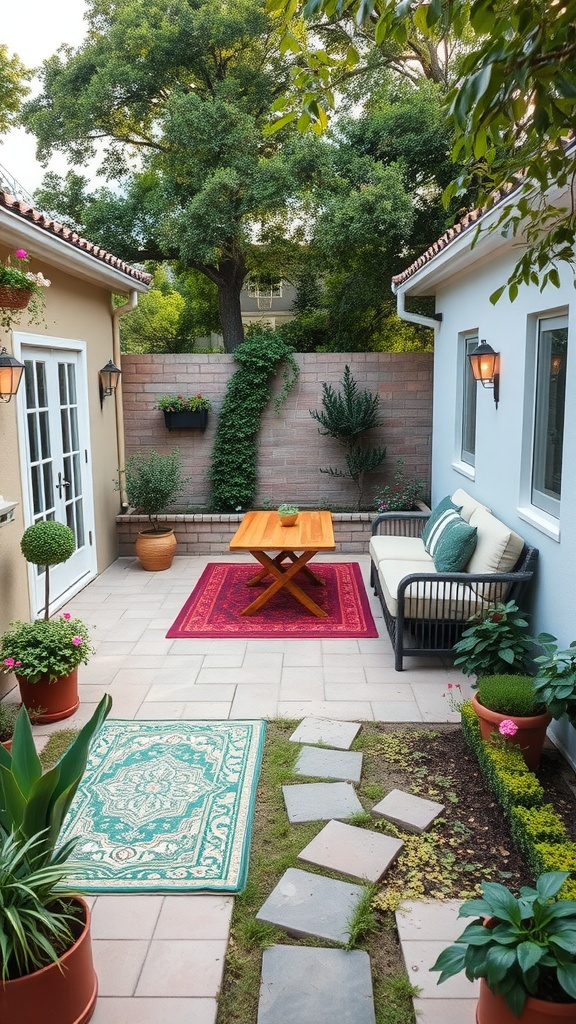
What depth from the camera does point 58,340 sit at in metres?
6.54

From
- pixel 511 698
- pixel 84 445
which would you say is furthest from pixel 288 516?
pixel 511 698

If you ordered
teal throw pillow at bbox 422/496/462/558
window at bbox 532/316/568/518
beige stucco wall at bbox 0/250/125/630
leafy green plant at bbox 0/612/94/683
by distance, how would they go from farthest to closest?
teal throw pillow at bbox 422/496/462/558 < beige stucco wall at bbox 0/250/125/630 < window at bbox 532/316/568/518 < leafy green plant at bbox 0/612/94/683

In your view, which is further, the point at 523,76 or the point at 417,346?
the point at 417,346

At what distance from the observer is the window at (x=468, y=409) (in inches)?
281

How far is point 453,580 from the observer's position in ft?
16.3

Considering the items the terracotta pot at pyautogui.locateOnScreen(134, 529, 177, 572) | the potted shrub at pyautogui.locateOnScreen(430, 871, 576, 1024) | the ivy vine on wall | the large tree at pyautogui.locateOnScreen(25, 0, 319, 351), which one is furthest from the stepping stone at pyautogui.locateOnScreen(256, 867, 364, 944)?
the large tree at pyautogui.locateOnScreen(25, 0, 319, 351)

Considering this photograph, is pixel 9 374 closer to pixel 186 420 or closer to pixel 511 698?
pixel 511 698

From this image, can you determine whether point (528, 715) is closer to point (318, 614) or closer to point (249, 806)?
point (249, 806)

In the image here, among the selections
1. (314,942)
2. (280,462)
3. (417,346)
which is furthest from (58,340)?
(417,346)

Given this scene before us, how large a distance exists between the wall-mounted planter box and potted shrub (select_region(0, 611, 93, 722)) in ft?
16.2

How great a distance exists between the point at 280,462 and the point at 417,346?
21.9 ft

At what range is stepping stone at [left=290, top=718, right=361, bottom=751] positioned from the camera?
4184mm

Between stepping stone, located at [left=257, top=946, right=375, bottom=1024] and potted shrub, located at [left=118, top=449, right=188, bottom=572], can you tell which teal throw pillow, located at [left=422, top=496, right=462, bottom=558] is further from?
stepping stone, located at [left=257, top=946, right=375, bottom=1024]

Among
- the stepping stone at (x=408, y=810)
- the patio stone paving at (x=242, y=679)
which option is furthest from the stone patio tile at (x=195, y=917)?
the stepping stone at (x=408, y=810)
